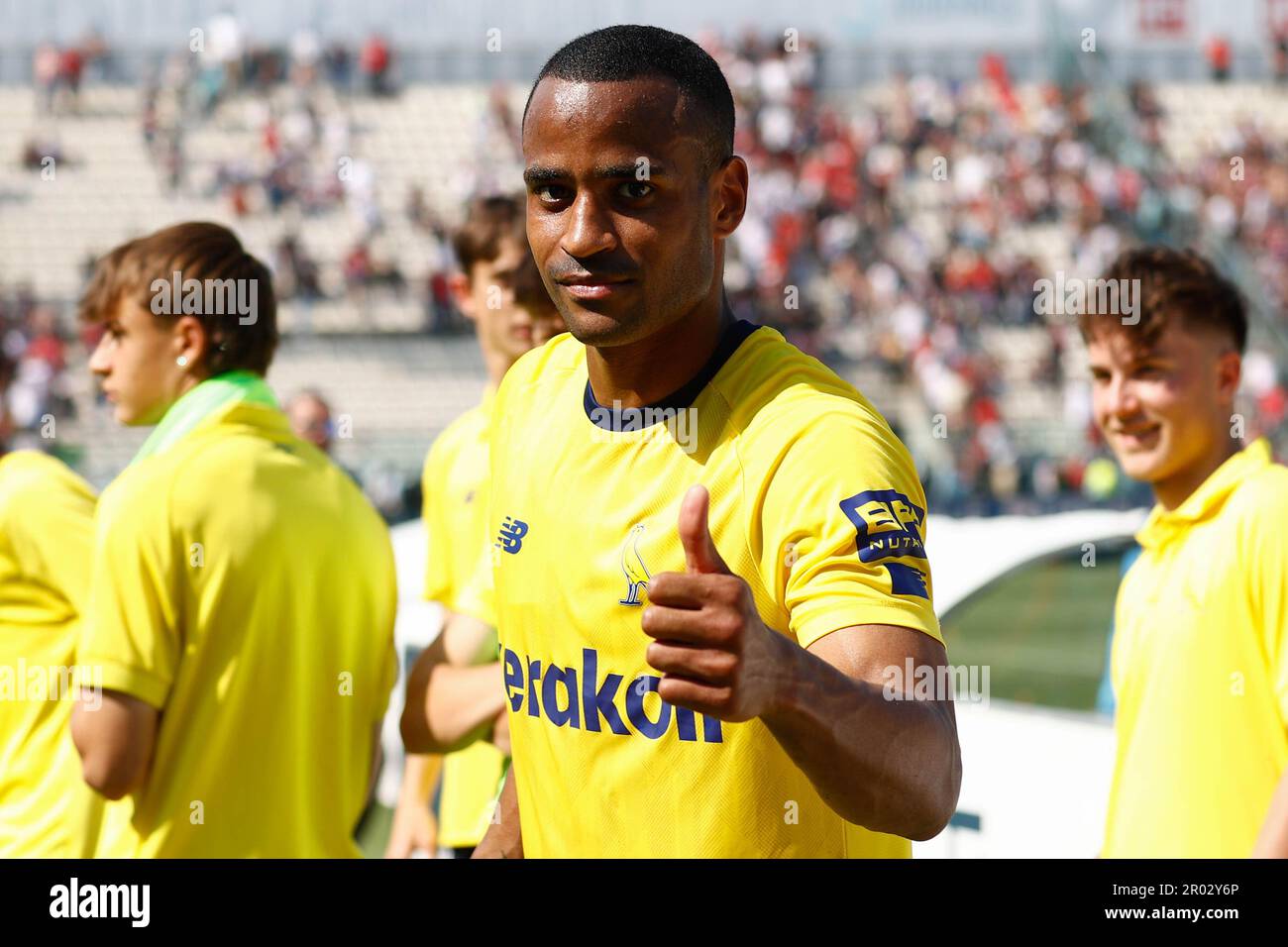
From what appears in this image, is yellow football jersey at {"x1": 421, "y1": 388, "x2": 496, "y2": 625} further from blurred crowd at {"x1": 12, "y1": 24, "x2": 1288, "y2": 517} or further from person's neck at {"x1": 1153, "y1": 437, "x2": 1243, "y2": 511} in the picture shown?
blurred crowd at {"x1": 12, "y1": 24, "x2": 1288, "y2": 517}

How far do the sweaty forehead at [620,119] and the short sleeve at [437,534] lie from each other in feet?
7.03

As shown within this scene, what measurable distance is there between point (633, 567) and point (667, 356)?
321 mm

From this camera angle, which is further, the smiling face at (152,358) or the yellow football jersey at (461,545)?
the yellow football jersey at (461,545)

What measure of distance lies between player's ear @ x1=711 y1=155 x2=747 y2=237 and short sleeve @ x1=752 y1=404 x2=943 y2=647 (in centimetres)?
35

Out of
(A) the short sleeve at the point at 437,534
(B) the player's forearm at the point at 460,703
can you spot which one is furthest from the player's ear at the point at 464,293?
(B) the player's forearm at the point at 460,703

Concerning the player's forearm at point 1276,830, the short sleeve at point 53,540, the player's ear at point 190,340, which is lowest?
the player's forearm at point 1276,830

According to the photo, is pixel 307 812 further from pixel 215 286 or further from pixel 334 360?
pixel 334 360

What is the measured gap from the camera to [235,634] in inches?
127

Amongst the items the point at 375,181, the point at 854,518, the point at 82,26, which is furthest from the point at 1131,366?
the point at 82,26

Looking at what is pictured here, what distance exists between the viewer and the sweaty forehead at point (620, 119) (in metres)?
2.23

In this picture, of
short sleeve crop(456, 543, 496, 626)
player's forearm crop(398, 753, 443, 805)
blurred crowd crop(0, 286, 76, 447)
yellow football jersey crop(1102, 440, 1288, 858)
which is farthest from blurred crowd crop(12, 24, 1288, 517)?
short sleeve crop(456, 543, 496, 626)

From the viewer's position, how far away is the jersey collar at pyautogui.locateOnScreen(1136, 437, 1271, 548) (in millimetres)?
3434

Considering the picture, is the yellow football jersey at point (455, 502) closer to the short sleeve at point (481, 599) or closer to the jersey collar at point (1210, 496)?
the short sleeve at point (481, 599)

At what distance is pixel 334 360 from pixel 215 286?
67.4ft
